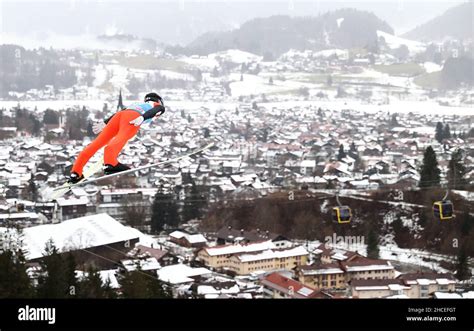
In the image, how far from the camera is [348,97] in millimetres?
54469

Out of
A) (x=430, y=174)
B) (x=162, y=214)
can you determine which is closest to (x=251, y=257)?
(x=162, y=214)

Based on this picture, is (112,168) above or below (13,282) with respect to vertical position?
above

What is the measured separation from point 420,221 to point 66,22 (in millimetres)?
64891

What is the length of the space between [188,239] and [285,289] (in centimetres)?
380

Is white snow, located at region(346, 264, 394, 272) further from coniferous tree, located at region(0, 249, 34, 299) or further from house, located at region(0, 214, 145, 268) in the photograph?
coniferous tree, located at region(0, 249, 34, 299)

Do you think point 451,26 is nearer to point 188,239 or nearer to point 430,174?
point 430,174

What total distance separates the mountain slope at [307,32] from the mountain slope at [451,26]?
398 inches

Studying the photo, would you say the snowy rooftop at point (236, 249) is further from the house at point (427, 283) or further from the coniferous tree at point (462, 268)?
the coniferous tree at point (462, 268)

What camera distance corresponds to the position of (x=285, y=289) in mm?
9875

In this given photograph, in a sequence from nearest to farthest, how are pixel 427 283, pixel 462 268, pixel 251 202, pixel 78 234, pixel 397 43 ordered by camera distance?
pixel 427 283 → pixel 462 268 → pixel 78 234 → pixel 251 202 → pixel 397 43

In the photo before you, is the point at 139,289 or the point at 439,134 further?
the point at 439,134

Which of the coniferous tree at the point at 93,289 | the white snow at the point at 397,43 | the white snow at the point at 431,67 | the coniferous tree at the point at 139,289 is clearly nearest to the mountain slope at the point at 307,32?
the white snow at the point at 397,43
